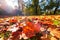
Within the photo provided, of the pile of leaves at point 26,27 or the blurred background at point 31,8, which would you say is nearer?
the pile of leaves at point 26,27

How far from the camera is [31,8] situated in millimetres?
1163

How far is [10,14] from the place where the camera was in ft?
3.86

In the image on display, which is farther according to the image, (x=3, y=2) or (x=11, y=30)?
(x=3, y=2)

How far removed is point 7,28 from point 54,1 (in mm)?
439

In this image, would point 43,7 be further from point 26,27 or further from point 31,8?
point 26,27

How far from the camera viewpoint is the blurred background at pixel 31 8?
45.5 inches

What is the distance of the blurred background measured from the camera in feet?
3.79

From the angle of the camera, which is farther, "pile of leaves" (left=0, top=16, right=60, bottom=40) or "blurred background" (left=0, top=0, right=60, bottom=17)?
"blurred background" (left=0, top=0, right=60, bottom=17)

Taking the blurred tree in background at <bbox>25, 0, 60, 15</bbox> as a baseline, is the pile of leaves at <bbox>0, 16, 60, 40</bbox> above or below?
below

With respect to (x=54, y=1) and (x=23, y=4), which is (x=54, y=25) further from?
(x=23, y=4)

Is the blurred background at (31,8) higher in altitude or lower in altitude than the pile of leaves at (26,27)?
higher

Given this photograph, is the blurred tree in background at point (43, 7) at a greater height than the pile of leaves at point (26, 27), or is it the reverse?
the blurred tree in background at point (43, 7)

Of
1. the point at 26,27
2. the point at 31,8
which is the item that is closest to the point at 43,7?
the point at 31,8

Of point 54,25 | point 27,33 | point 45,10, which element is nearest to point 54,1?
point 45,10
